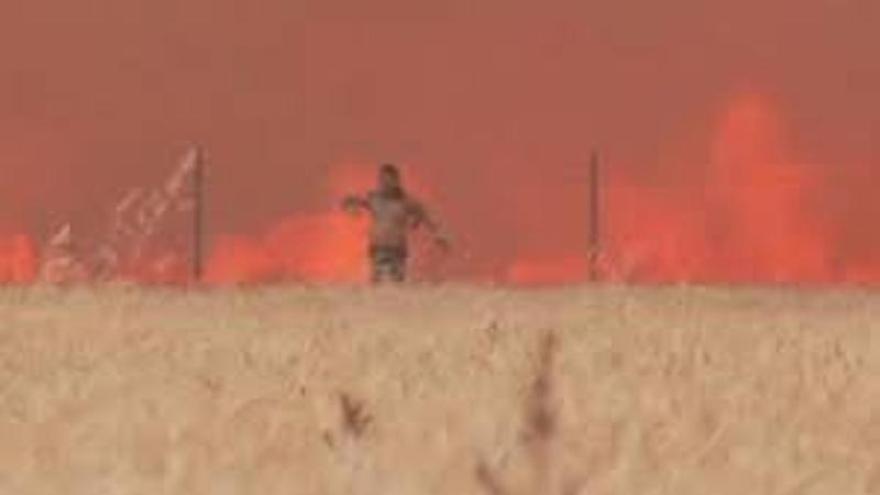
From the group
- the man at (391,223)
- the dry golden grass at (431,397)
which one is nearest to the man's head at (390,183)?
the man at (391,223)

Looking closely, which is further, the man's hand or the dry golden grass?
the man's hand

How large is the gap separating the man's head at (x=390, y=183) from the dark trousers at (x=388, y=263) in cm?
43

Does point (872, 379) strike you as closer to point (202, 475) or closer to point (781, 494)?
point (781, 494)

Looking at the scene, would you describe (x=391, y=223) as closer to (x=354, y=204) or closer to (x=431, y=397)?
(x=354, y=204)

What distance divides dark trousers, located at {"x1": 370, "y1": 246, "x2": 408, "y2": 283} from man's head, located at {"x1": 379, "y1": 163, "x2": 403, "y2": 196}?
1.40 feet

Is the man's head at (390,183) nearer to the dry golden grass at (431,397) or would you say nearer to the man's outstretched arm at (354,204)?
the man's outstretched arm at (354,204)

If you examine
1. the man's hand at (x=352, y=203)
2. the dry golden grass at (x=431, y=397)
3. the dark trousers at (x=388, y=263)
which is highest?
the man's hand at (x=352, y=203)

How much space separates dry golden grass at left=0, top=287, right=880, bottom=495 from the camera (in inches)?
336

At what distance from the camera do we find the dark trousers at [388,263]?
17.1 metres

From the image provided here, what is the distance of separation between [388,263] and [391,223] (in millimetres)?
295

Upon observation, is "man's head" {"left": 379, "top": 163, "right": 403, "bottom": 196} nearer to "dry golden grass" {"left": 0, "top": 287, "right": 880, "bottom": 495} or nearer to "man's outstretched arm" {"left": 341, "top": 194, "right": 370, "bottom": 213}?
"man's outstretched arm" {"left": 341, "top": 194, "right": 370, "bottom": 213}

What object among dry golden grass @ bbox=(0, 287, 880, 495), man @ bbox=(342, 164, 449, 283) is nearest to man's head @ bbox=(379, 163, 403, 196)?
man @ bbox=(342, 164, 449, 283)

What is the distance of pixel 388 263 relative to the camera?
17281 millimetres

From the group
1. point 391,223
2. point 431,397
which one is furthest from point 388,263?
point 431,397
